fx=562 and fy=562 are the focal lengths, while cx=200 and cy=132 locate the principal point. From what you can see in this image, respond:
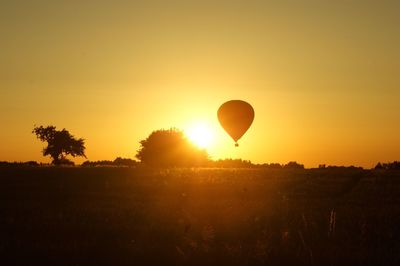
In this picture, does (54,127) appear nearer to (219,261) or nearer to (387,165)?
(387,165)

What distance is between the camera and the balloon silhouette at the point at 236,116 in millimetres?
47719

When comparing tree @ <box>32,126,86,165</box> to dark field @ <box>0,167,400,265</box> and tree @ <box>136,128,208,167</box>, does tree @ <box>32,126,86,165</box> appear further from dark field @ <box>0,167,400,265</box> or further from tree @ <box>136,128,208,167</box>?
dark field @ <box>0,167,400,265</box>

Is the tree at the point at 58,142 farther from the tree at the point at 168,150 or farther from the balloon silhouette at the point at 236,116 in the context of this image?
the balloon silhouette at the point at 236,116

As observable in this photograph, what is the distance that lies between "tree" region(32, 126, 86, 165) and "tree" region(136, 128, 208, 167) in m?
12.0

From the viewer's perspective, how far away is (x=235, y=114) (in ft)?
156

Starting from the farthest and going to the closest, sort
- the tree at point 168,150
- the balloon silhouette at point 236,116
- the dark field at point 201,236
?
the tree at point 168,150, the balloon silhouette at point 236,116, the dark field at point 201,236

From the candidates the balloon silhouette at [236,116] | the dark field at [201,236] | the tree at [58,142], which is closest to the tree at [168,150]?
the tree at [58,142]

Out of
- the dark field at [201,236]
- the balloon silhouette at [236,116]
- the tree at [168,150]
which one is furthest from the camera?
the tree at [168,150]

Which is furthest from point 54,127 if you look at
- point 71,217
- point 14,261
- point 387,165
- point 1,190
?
point 14,261

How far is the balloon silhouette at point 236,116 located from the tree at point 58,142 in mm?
60652

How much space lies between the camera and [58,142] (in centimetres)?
10312

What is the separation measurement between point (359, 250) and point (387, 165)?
6473cm

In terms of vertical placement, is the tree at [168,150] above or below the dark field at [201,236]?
above

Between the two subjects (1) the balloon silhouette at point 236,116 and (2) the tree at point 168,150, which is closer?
(1) the balloon silhouette at point 236,116
